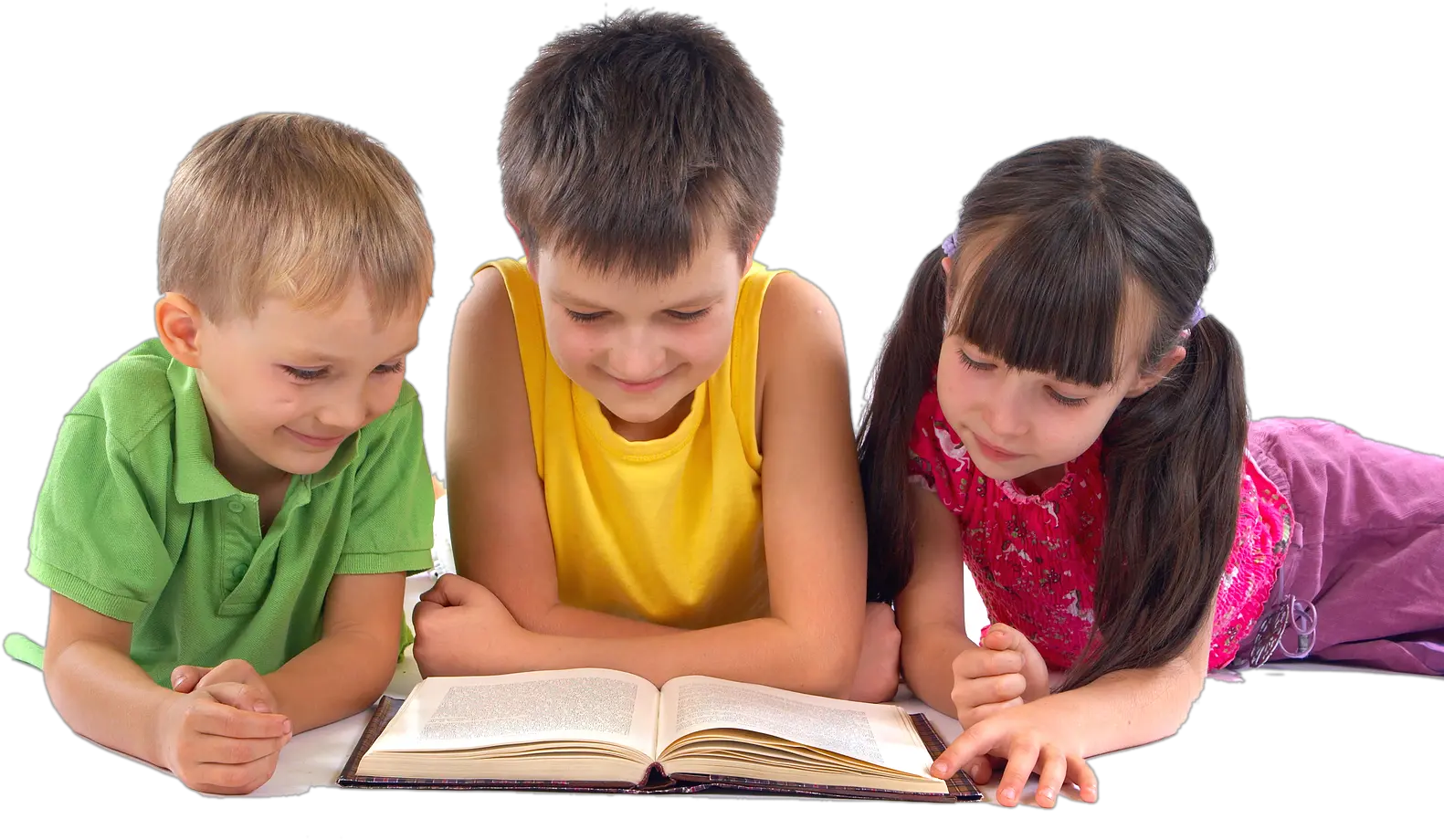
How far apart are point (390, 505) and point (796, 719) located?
69cm

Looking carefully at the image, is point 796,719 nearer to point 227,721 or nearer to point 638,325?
point 638,325

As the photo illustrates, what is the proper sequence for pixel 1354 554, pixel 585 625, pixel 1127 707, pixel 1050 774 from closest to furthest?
pixel 1050 774
pixel 1127 707
pixel 585 625
pixel 1354 554

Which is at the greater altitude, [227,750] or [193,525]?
[193,525]

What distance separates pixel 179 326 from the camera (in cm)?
214

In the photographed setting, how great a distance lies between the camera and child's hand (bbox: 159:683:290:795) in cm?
195

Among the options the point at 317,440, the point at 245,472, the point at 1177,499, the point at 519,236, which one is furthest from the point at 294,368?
the point at 1177,499

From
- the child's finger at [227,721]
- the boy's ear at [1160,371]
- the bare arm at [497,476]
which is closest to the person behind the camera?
the child's finger at [227,721]

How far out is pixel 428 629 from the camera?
2.38 metres

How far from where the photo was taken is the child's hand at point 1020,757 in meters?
2.04

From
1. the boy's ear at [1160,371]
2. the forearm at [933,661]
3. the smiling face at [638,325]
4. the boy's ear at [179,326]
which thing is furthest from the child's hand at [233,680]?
the boy's ear at [1160,371]

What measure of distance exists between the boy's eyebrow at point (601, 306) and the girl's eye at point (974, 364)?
36 centimetres

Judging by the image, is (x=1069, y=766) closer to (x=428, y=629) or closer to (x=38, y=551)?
(x=428, y=629)

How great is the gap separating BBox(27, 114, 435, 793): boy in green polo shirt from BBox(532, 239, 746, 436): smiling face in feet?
0.66

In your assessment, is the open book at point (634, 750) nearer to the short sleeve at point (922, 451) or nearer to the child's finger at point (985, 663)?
the child's finger at point (985, 663)
